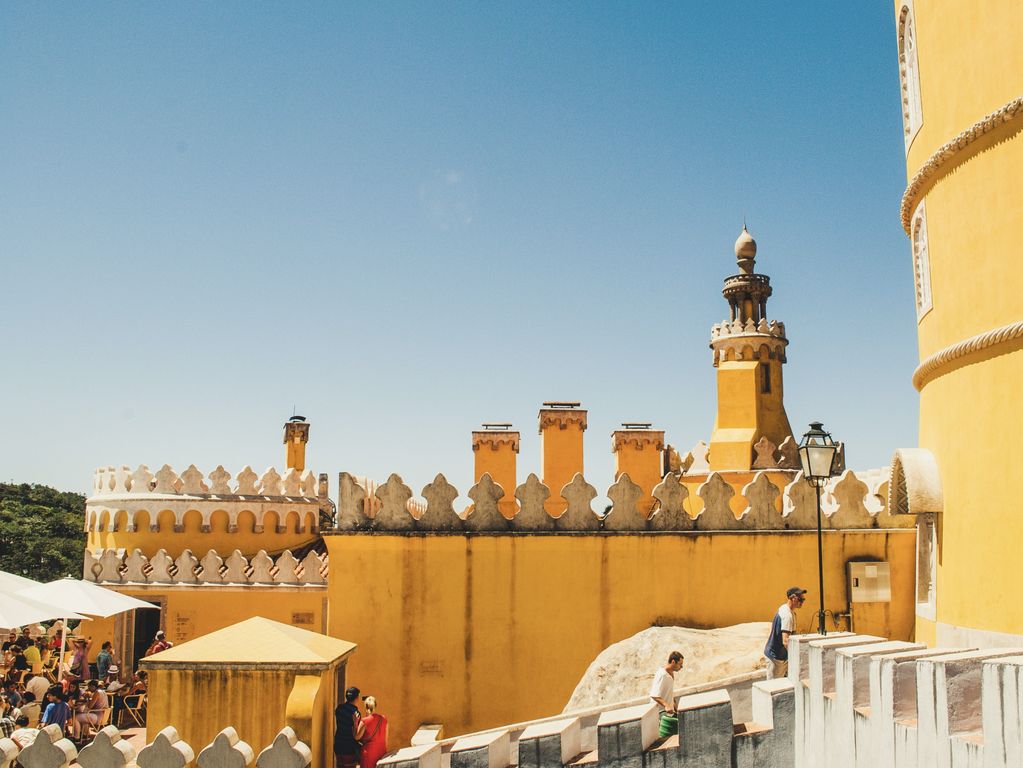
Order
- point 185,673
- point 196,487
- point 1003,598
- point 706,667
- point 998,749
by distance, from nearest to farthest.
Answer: point 998,749 < point 1003,598 < point 185,673 < point 706,667 < point 196,487

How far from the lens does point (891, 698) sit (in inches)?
209

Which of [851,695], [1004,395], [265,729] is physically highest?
[1004,395]

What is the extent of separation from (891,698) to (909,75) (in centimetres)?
901

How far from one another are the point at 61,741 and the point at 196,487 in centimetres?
1593

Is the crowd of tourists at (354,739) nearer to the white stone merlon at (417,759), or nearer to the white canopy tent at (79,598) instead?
the white stone merlon at (417,759)

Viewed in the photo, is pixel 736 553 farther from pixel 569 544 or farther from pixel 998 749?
pixel 998 749

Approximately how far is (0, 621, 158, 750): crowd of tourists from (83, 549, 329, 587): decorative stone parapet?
6.95 feet

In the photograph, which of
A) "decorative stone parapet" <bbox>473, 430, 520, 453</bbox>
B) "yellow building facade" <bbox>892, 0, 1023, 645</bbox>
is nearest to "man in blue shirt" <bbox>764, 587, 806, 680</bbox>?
"yellow building facade" <bbox>892, 0, 1023, 645</bbox>

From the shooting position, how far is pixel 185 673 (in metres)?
9.71

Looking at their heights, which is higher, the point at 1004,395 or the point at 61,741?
the point at 1004,395

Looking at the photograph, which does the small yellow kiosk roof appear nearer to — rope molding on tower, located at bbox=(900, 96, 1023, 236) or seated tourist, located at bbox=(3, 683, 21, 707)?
seated tourist, located at bbox=(3, 683, 21, 707)

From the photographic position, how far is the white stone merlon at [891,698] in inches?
208

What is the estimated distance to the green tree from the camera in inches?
1853

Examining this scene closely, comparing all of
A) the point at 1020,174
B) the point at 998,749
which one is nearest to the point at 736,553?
the point at 1020,174
